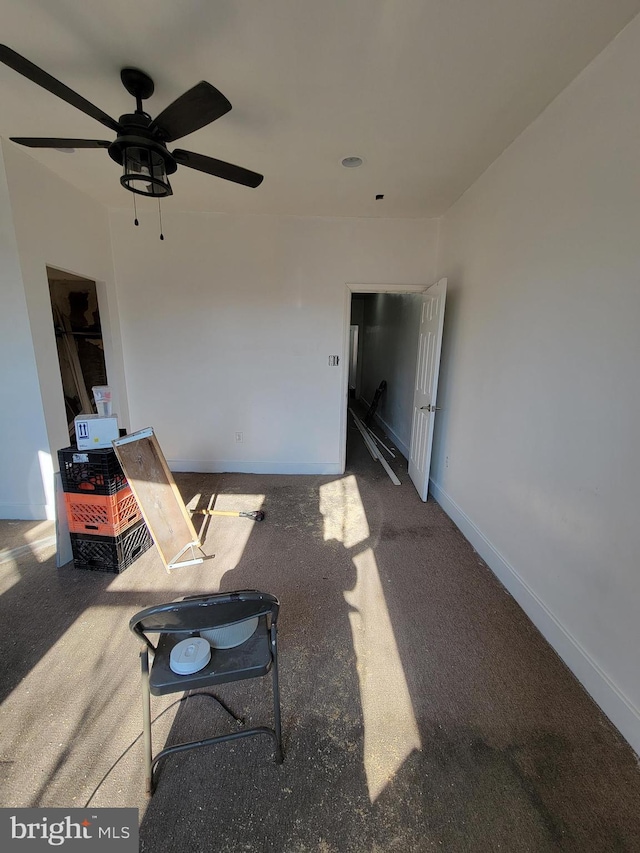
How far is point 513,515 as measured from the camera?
2.18 m

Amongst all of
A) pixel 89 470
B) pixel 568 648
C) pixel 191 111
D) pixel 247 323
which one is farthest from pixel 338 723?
pixel 247 323

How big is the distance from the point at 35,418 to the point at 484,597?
141 inches

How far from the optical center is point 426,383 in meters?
3.43

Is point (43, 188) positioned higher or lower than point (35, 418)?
higher

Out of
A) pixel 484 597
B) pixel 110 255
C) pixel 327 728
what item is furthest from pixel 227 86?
pixel 484 597

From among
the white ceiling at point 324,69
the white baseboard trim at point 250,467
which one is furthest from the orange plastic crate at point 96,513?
the white ceiling at point 324,69

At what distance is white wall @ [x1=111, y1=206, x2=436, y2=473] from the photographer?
140 inches

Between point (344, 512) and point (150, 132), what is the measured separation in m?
2.93

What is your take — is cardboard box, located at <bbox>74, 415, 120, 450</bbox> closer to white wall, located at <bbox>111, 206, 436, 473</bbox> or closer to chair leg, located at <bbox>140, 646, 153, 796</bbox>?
chair leg, located at <bbox>140, 646, 153, 796</bbox>

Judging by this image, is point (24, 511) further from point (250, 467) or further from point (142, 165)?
point (142, 165)

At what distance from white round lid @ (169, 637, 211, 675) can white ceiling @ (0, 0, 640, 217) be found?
8.16ft

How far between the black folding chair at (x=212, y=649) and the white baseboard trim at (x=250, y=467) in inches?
111

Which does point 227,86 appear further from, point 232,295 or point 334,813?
point 334,813

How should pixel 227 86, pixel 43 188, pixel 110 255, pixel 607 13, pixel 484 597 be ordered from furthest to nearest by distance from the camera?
pixel 110 255
pixel 43 188
pixel 484 597
pixel 227 86
pixel 607 13
